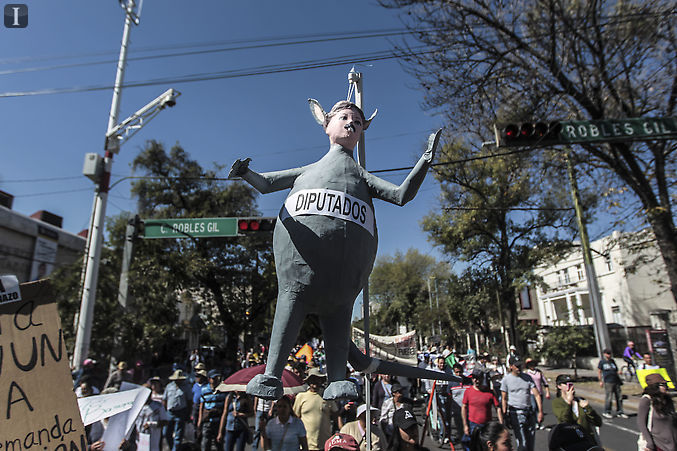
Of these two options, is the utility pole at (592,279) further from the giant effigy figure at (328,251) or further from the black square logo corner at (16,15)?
the black square logo corner at (16,15)

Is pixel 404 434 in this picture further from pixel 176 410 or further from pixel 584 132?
pixel 584 132

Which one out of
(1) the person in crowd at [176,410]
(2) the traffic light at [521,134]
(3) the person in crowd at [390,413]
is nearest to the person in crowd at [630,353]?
(2) the traffic light at [521,134]

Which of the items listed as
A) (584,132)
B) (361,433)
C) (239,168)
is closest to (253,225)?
(361,433)

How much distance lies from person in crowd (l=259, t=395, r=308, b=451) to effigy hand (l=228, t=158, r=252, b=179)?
11.8 ft

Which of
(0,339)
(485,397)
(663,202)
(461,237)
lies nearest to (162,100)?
(0,339)

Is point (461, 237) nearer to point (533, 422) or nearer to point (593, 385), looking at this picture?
point (593, 385)

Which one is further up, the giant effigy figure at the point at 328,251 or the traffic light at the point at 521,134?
the traffic light at the point at 521,134

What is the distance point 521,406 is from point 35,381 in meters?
5.62

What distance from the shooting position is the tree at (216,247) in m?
17.4

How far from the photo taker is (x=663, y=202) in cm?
927

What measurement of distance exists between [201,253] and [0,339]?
1518 centimetres

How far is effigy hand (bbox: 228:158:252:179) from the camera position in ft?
6.37

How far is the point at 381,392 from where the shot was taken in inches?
293

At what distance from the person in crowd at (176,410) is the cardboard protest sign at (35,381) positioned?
4431 mm
